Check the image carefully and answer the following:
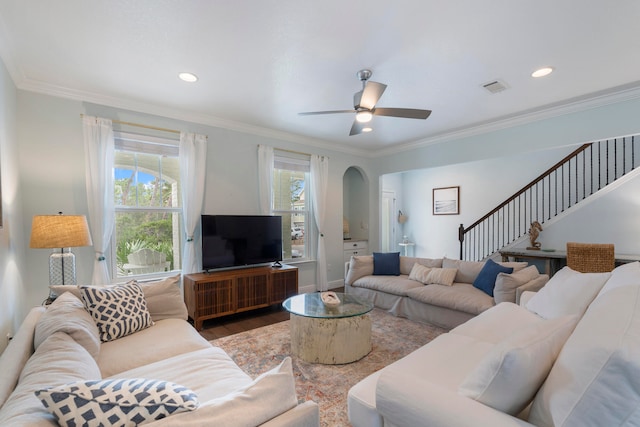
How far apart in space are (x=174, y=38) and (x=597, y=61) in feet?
11.8

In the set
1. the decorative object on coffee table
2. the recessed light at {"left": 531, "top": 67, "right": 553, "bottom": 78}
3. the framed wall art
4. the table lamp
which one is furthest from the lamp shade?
the framed wall art

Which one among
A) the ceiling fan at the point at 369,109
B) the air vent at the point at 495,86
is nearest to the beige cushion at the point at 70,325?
the ceiling fan at the point at 369,109

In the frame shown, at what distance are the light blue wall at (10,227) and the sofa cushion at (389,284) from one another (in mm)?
3581

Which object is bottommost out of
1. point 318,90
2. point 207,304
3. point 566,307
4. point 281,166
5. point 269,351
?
point 269,351

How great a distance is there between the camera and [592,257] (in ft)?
11.5

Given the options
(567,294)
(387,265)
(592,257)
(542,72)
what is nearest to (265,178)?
(387,265)

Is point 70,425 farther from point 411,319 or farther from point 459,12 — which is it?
point 411,319

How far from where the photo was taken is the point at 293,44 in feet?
7.50

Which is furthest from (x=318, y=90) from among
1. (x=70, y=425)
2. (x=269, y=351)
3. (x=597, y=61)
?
(x=70, y=425)

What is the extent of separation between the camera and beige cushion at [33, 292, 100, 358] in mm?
1564

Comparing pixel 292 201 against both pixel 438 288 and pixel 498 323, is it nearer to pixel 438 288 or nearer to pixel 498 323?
pixel 438 288

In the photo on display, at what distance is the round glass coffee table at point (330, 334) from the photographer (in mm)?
2578

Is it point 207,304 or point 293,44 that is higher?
point 293,44

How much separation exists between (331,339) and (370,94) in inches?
86.8
